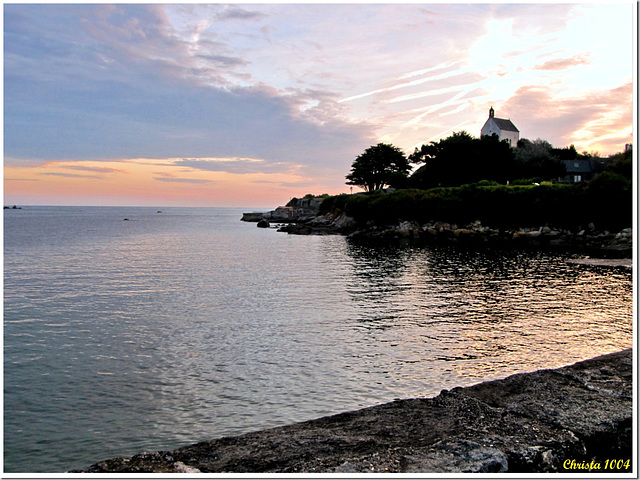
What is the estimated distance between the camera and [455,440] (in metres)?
5.83

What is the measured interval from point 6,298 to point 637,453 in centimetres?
2721

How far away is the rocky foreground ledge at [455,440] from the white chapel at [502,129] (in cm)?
11837

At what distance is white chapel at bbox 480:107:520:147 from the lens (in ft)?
381

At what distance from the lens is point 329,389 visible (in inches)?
467

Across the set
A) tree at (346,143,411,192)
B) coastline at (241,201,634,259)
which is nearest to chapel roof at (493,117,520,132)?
tree at (346,143,411,192)

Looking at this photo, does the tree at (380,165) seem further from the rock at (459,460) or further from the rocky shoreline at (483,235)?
the rock at (459,460)

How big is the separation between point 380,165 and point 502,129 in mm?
31507

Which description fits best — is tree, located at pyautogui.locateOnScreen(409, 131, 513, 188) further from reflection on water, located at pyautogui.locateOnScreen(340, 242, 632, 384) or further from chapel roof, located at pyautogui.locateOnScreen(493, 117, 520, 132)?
reflection on water, located at pyautogui.locateOnScreen(340, 242, 632, 384)

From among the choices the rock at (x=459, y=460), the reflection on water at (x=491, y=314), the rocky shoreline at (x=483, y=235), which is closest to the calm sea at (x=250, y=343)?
the reflection on water at (x=491, y=314)

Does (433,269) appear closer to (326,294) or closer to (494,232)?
(326,294)

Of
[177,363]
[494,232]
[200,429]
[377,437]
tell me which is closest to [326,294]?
[177,363]

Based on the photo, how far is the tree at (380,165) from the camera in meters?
115

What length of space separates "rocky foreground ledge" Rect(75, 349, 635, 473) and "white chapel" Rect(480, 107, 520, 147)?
118365 millimetres

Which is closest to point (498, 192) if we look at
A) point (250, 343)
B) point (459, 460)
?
point (250, 343)
